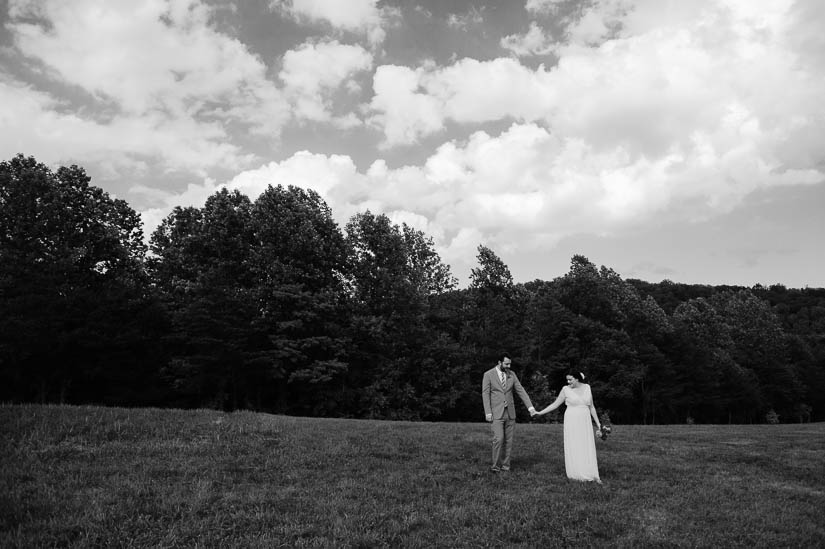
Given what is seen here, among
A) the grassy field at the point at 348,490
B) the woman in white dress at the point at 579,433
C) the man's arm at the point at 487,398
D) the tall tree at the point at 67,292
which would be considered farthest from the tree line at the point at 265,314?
the woman in white dress at the point at 579,433

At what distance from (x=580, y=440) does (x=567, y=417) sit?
30.8 inches

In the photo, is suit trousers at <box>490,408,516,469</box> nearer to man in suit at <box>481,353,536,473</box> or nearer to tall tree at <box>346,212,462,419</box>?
man in suit at <box>481,353,536,473</box>

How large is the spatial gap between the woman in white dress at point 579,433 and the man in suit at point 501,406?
101 centimetres

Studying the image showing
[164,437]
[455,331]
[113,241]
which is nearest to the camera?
[164,437]

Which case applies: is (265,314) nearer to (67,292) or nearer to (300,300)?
(300,300)

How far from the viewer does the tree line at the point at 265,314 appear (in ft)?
133

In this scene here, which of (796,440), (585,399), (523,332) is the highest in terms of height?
(523,332)

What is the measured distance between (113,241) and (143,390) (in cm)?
1344

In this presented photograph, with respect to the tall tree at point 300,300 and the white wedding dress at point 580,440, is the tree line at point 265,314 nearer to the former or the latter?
the tall tree at point 300,300

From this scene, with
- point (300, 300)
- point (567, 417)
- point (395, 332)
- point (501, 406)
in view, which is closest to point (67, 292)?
point (300, 300)

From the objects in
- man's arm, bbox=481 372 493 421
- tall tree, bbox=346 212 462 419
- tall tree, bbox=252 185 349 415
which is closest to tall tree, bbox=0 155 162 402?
tall tree, bbox=252 185 349 415

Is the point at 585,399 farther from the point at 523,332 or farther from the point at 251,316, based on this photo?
the point at 523,332

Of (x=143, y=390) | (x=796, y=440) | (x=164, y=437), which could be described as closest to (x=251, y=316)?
(x=143, y=390)

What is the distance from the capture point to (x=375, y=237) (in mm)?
52375
